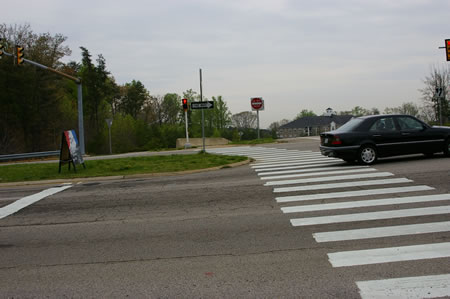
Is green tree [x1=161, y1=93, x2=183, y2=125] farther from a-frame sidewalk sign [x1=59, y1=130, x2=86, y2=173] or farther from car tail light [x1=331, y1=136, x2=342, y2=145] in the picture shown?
car tail light [x1=331, y1=136, x2=342, y2=145]

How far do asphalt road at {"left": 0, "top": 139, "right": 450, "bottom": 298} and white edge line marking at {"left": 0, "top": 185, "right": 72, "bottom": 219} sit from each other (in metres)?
0.16

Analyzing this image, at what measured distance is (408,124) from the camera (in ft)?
41.5

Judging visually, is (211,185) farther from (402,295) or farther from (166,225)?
(402,295)

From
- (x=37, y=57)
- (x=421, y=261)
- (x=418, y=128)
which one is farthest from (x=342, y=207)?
(x=37, y=57)

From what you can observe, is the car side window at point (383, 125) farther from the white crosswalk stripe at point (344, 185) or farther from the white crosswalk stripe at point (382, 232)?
the white crosswalk stripe at point (382, 232)

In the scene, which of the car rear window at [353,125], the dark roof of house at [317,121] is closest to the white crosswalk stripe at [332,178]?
the car rear window at [353,125]

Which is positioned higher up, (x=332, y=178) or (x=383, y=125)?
(x=383, y=125)

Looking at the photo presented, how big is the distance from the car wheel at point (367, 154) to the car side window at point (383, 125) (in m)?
0.62

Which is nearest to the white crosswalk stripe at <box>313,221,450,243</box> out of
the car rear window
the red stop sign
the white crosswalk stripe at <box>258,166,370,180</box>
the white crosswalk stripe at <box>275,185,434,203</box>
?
the white crosswalk stripe at <box>275,185,434,203</box>

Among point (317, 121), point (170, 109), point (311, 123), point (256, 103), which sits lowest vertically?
point (256, 103)

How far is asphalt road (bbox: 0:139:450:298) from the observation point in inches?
162

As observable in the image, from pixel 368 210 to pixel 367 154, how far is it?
583 cm

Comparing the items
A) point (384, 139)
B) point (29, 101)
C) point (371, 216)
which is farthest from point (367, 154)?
point (29, 101)

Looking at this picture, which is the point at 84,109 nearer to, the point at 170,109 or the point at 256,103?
the point at 170,109
